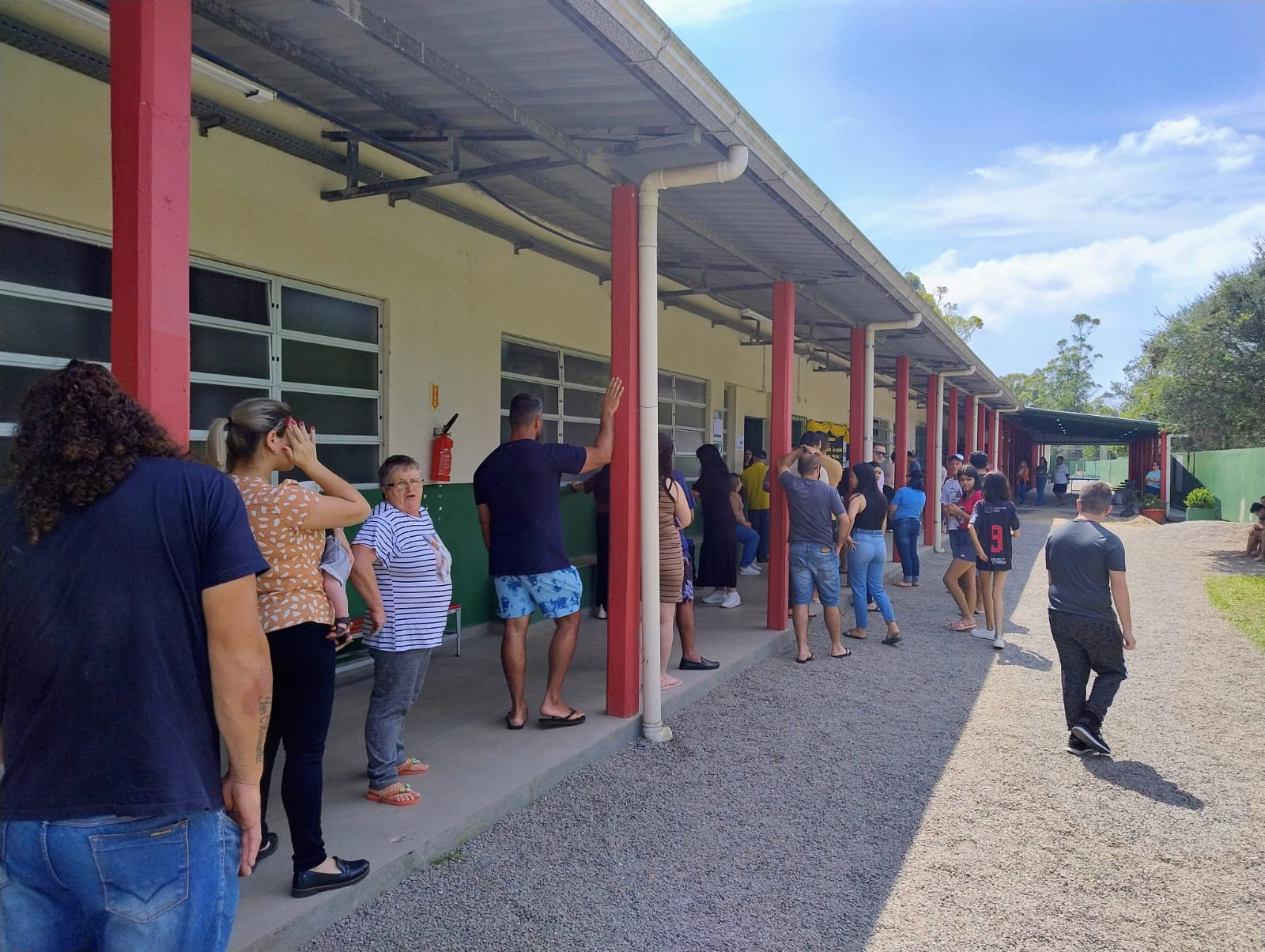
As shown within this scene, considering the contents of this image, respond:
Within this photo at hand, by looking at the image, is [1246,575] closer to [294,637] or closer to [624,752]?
[624,752]

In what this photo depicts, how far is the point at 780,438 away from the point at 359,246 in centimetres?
369

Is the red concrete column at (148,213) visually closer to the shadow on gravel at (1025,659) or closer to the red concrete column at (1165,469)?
the shadow on gravel at (1025,659)

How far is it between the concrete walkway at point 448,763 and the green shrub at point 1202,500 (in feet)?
73.9

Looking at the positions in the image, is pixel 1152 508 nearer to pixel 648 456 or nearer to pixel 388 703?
pixel 648 456

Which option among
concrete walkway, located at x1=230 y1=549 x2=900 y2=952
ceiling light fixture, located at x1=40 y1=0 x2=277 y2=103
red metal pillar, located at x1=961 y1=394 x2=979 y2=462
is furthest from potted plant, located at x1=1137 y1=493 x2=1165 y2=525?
ceiling light fixture, located at x1=40 y1=0 x2=277 y2=103

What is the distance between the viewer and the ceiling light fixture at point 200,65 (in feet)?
11.0

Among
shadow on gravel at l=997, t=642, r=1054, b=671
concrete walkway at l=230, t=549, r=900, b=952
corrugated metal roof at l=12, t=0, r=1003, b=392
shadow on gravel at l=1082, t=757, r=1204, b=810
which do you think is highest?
corrugated metal roof at l=12, t=0, r=1003, b=392

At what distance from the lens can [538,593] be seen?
4.50 m

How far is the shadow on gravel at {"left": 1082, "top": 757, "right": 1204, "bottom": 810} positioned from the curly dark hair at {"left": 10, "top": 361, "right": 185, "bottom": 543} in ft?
16.5

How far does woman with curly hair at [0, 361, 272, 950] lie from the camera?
1554 mm

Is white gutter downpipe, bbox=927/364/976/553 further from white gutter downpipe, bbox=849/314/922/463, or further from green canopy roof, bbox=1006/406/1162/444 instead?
green canopy roof, bbox=1006/406/1162/444

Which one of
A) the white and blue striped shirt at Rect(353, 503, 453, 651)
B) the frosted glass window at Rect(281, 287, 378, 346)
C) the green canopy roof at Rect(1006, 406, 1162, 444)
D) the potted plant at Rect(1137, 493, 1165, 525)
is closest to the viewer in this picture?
the white and blue striped shirt at Rect(353, 503, 453, 651)

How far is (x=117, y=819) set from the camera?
5.13 feet

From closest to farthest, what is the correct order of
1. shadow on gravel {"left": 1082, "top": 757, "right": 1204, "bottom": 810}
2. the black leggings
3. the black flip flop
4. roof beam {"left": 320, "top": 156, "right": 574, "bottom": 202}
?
the black leggings < shadow on gravel {"left": 1082, "top": 757, "right": 1204, "bottom": 810} < roof beam {"left": 320, "top": 156, "right": 574, "bottom": 202} < the black flip flop
